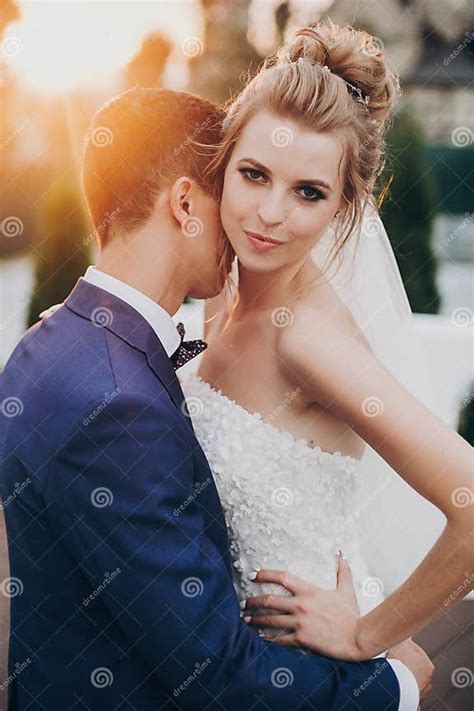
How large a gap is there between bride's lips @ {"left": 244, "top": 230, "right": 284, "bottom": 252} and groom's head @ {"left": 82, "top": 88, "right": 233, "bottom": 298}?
79 mm

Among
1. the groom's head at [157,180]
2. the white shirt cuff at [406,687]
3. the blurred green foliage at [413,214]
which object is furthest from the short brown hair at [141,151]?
the blurred green foliage at [413,214]

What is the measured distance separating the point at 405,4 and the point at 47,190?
350 inches

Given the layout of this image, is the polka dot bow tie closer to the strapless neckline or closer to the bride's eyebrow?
the strapless neckline

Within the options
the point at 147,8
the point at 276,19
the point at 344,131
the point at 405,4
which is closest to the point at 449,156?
the point at 405,4

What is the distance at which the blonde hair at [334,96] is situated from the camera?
5.41 ft

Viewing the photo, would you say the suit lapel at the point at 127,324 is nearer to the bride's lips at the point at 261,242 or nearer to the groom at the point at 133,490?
the groom at the point at 133,490

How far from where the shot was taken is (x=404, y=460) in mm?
1460

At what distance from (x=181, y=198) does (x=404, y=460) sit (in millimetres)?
616

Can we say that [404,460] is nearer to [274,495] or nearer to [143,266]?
[274,495]

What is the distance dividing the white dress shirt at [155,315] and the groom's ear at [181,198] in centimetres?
17

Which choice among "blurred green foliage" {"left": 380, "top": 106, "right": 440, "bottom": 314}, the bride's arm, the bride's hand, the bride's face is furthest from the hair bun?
"blurred green foliage" {"left": 380, "top": 106, "right": 440, "bottom": 314}

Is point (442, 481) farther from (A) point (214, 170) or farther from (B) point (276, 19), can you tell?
(B) point (276, 19)

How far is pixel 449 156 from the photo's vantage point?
14430mm

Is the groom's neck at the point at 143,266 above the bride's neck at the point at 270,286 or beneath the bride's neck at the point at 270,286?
beneath
